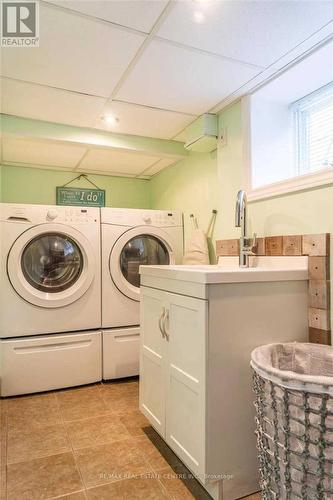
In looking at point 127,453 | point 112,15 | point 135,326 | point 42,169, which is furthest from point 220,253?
point 42,169

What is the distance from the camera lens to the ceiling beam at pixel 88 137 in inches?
86.8

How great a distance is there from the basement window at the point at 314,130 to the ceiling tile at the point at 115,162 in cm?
134

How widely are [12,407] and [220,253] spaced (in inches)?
68.7

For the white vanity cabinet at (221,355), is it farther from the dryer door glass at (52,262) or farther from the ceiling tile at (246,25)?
the dryer door glass at (52,262)

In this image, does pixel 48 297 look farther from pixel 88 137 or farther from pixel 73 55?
pixel 73 55

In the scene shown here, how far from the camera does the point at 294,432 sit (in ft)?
3.28

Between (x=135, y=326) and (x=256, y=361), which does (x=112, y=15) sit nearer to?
(x=256, y=361)

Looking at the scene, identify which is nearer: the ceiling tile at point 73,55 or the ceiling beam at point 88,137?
Answer: the ceiling tile at point 73,55

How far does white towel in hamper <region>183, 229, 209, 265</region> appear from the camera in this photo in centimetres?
239

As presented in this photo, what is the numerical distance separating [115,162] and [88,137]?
651mm

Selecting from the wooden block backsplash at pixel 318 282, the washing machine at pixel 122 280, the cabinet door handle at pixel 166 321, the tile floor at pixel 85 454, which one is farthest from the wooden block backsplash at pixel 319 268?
the washing machine at pixel 122 280

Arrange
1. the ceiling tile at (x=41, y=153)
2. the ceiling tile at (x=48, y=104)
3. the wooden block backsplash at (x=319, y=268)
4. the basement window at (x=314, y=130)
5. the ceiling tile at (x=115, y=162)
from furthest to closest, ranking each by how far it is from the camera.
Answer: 1. the ceiling tile at (x=115, y=162)
2. the ceiling tile at (x=41, y=153)
3. the ceiling tile at (x=48, y=104)
4. the basement window at (x=314, y=130)
5. the wooden block backsplash at (x=319, y=268)

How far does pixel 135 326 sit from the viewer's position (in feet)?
8.54

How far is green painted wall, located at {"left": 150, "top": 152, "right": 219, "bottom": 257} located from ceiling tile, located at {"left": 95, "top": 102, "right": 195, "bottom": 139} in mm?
327
